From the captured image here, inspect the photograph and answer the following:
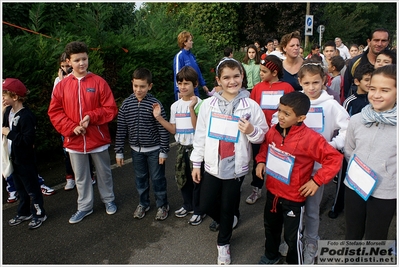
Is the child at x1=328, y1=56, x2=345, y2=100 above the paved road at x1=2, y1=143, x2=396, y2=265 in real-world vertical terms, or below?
above

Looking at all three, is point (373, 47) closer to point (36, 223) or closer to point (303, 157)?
point (303, 157)

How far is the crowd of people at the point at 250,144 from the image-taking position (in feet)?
7.73

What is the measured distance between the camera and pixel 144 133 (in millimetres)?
3406

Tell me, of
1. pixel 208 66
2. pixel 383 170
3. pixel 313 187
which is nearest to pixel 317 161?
pixel 313 187

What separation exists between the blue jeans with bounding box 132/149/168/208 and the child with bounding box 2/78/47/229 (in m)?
1.06

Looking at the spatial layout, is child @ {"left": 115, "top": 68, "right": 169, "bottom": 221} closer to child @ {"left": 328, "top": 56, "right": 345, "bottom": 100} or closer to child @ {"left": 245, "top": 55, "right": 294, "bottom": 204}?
child @ {"left": 245, "top": 55, "right": 294, "bottom": 204}

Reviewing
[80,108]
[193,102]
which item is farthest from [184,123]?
[80,108]

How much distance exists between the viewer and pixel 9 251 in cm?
307

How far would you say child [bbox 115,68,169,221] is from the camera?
3.37 metres

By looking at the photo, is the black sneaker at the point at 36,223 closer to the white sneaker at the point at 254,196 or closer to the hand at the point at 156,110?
the hand at the point at 156,110

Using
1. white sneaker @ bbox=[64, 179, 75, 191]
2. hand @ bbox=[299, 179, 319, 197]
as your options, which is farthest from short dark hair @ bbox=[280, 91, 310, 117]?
white sneaker @ bbox=[64, 179, 75, 191]

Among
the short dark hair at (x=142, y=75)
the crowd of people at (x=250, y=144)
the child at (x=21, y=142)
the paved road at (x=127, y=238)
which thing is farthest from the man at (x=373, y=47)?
the child at (x=21, y=142)

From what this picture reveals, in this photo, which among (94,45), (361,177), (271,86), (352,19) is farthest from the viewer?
(352,19)

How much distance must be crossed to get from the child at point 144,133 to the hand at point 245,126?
3.53 ft
